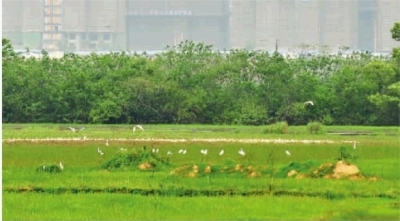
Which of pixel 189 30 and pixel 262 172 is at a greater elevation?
pixel 189 30

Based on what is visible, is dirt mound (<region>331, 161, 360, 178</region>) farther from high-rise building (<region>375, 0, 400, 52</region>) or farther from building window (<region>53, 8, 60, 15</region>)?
building window (<region>53, 8, 60, 15</region>)

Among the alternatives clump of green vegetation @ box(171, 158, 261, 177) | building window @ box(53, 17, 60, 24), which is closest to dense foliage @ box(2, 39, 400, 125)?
clump of green vegetation @ box(171, 158, 261, 177)

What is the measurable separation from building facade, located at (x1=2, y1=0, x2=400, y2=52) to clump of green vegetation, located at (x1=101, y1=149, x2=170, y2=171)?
117 ft

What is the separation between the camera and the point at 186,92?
3244 cm

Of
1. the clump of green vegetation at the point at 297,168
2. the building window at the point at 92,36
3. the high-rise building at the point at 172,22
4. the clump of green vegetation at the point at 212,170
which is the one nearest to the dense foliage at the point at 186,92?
the clump of green vegetation at the point at 297,168

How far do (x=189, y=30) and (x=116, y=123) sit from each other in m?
29.2

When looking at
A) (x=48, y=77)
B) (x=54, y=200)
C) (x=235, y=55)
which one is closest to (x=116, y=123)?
(x=48, y=77)

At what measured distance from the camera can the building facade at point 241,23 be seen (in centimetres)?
5106

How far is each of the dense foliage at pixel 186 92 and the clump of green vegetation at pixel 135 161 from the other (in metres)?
16.6

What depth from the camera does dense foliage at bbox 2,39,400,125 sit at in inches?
1227

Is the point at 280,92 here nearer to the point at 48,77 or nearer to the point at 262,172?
the point at 48,77

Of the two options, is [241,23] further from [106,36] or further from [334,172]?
[334,172]

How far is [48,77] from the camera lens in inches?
1280

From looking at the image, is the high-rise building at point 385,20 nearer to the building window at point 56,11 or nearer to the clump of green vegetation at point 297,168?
the building window at point 56,11
